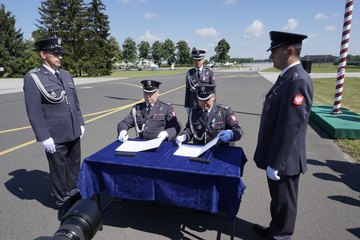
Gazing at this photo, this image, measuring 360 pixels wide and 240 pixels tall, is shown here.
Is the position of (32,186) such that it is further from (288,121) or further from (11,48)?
(11,48)

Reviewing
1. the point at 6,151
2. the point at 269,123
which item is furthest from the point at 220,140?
the point at 6,151

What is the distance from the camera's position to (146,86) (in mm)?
3703

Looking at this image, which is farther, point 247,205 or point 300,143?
point 247,205

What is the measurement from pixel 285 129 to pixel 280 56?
67 cm

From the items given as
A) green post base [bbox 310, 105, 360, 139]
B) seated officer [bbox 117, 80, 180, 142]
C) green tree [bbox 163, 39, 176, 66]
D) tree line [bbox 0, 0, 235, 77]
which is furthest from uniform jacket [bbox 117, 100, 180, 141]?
green tree [bbox 163, 39, 176, 66]

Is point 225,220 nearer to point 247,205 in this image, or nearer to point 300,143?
point 247,205

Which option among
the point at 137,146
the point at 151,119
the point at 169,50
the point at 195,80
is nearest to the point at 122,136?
the point at 137,146

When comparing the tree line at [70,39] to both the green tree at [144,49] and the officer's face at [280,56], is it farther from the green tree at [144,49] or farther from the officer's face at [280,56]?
the green tree at [144,49]

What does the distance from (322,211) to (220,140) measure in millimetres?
1643

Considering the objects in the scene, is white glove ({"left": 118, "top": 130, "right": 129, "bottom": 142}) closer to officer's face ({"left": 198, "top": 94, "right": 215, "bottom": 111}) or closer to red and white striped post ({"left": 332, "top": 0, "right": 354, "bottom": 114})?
officer's face ({"left": 198, "top": 94, "right": 215, "bottom": 111})

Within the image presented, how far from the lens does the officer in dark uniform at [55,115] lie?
3137 mm

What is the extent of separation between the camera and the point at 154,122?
12.6ft

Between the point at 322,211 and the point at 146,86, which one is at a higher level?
the point at 146,86

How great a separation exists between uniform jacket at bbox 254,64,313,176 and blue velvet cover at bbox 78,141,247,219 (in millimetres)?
394
